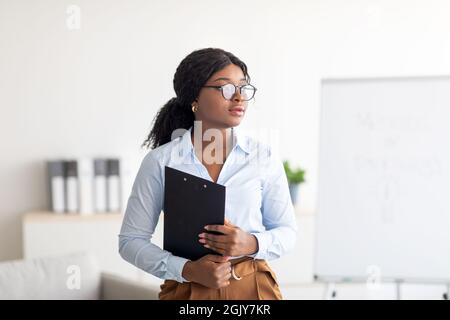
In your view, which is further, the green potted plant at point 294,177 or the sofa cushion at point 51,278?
the green potted plant at point 294,177

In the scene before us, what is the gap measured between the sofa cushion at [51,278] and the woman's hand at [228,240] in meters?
1.32

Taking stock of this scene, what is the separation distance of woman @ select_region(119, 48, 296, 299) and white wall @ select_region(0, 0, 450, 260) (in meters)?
2.27

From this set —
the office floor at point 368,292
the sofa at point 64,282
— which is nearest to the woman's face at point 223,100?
the sofa at point 64,282

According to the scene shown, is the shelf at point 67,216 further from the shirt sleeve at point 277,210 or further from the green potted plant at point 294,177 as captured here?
the shirt sleeve at point 277,210

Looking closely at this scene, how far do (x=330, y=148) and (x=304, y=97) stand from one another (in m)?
0.98

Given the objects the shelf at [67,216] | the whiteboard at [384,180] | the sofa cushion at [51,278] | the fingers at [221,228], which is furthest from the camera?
the shelf at [67,216]

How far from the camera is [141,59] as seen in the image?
3.41 metres

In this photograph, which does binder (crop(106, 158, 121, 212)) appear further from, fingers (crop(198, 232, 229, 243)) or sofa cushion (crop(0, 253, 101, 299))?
fingers (crop(198, 232, 229, 243))

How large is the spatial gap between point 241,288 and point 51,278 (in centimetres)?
132

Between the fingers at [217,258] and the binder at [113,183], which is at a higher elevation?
the fingers at [217,258]

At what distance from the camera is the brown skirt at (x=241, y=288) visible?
1156 mm

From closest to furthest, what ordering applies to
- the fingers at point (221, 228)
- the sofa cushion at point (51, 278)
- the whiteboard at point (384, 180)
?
Result: the fingers at point (221, 228) < the sofa cushion at point (51, 278) < the whiteboard at point (384, 180)
